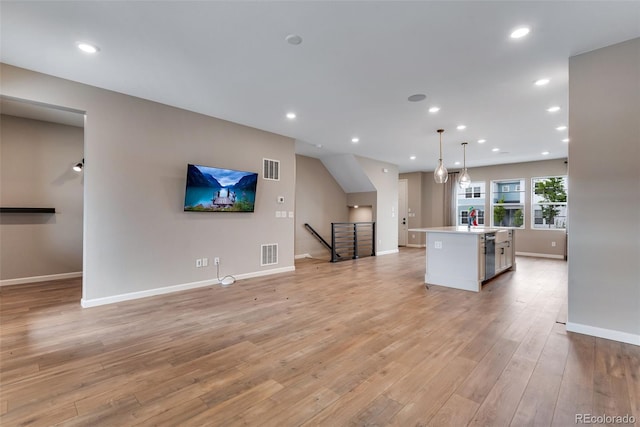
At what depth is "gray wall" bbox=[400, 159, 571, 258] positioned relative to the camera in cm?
843

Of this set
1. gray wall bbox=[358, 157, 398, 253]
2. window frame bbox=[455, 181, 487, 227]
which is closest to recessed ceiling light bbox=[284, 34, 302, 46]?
gray wall bbox=[358, 157, 398, 253]

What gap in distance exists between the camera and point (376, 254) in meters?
8.68

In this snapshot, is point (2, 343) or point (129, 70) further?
point (129, 70)

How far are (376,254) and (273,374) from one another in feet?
22.3

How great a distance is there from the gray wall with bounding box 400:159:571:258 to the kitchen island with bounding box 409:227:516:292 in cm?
447

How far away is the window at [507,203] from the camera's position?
9.09 metres

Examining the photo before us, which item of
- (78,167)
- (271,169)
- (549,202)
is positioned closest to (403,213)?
(549,202)

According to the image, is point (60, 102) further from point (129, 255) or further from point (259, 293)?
point (259, 293)

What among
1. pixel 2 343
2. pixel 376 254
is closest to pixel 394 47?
pixel 2 343

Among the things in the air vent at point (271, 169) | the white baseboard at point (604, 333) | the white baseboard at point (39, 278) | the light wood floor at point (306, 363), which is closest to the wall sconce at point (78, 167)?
the white baseboard at point (39, 278)

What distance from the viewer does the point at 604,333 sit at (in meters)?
2.82

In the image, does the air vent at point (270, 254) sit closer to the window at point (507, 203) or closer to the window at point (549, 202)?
the window at point (507, 203)

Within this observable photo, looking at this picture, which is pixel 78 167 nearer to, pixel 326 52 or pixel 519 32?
pixel 326 52

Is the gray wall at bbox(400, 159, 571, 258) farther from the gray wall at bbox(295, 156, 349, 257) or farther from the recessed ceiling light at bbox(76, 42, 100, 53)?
the recessed ceiling light at bbox(76, 42, 100, 53)
